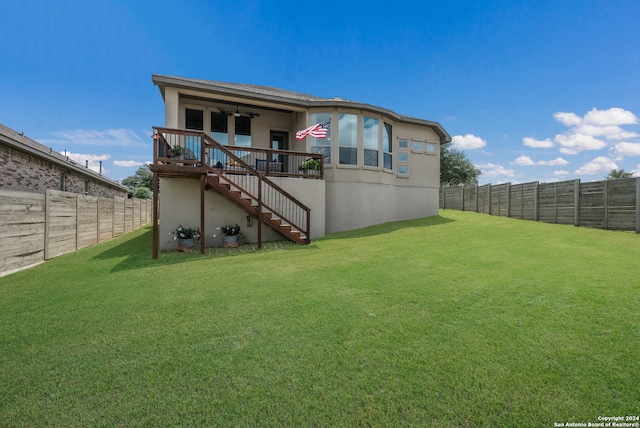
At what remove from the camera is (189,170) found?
7.74 m

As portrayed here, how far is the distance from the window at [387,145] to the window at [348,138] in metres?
1.64

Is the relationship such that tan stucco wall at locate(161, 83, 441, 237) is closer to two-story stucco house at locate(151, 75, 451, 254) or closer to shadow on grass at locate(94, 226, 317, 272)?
two-story stucco house at locate(151, 75, 451, 254)

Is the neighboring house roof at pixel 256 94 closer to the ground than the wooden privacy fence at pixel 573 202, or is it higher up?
higher up

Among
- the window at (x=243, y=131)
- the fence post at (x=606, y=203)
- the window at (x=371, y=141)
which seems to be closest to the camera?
the fence post at (x=606, y=203)

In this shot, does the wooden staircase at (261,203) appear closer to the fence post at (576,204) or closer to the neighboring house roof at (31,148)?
the neighboring house roof at (31,148)

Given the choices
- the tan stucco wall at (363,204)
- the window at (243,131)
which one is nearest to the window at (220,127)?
the window at (243,131)

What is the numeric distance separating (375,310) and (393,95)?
17.4 m

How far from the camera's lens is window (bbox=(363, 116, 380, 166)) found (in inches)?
468

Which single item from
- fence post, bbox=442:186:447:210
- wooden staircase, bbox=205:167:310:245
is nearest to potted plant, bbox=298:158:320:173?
wooden staircase, bbox=205:167:310:245

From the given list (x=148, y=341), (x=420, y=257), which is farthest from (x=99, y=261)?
(x=420, y=257)

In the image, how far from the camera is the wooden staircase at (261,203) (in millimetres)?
8156

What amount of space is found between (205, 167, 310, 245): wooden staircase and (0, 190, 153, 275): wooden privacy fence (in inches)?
170

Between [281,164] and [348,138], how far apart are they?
121 inches

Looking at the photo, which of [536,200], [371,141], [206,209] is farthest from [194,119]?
[536,200]
